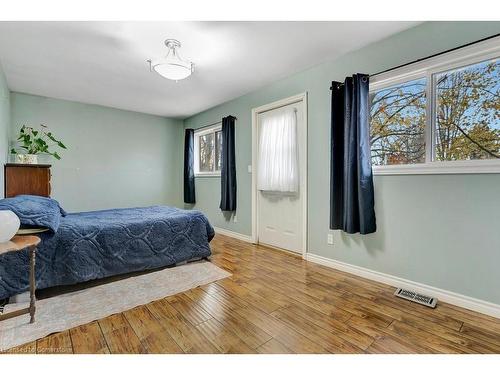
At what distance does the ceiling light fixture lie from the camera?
225 cm

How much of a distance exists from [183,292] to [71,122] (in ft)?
12.4

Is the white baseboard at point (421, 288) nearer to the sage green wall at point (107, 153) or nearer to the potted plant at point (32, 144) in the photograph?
the sage green wall at point (107, 153)

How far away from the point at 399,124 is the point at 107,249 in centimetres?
305

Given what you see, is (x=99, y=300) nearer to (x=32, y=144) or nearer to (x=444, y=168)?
(x=32, y=144)

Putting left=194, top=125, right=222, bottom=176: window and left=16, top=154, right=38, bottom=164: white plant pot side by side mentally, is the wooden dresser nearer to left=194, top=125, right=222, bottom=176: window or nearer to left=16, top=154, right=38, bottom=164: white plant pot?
left=16, top=154, right=38, bottom=164: white plant pot

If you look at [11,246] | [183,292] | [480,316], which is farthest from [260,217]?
[11,246]

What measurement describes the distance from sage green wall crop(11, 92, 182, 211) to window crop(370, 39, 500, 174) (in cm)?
422

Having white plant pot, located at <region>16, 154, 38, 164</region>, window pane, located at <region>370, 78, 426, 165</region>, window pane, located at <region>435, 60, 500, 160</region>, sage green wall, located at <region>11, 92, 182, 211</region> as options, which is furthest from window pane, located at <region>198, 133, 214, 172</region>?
window pane, located at <region>435, 60, 500, 160</region>

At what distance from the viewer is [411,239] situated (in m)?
2.22

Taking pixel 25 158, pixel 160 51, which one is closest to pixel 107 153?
pixel 25 158

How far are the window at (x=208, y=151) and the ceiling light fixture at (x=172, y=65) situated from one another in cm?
217

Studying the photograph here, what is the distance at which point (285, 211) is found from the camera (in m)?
3.42
